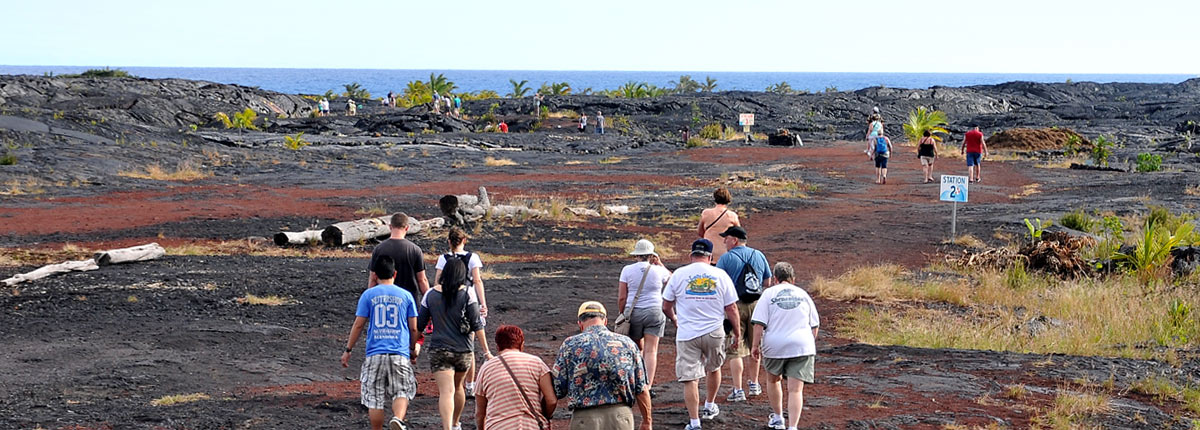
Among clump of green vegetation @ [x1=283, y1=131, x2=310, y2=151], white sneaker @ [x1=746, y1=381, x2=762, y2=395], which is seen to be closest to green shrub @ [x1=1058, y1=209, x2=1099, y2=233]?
white sneaker @ [x1=746, y1=381, x2=762, y2=395]

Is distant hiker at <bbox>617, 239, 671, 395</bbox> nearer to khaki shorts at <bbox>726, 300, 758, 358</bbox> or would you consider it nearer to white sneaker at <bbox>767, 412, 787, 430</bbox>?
khaki shorts at <bbox>726, 300, 758, 358</bbox>

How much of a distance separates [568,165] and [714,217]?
31925 mm

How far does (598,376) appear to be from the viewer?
6.81 meters

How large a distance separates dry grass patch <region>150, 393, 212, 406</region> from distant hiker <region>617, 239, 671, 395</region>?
12.5 feet

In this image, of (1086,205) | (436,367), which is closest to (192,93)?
(1086,205)

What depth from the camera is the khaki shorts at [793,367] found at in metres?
8.28

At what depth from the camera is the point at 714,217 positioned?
37.3 feet

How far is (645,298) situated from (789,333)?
149 centimetres

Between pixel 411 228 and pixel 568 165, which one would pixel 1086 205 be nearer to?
pixel 411 228

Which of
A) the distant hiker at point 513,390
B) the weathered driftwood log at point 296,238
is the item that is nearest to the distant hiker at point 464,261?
the distant hiker at point 513,390

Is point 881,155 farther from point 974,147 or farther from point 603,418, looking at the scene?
point 603,418

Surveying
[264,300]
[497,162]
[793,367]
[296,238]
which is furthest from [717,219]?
[497,162]

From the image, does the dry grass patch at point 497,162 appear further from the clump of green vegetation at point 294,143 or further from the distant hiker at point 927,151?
the distant hiker at point 927,151

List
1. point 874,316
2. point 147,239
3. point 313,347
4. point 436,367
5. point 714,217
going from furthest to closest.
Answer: point 147,239 < point 874,316 < point 313,347 < point 714,217 < point 436,367
